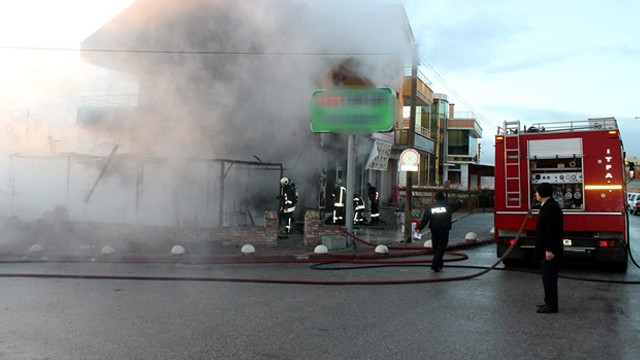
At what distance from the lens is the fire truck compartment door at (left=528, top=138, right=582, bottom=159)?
23.5 feet

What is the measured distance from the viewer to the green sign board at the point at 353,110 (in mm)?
9633

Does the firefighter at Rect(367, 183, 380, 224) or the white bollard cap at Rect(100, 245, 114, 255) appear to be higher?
the firefighter at Rect(367, 183, 380, 224)

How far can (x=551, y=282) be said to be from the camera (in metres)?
4.64

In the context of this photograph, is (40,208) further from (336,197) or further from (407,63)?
(407,63)

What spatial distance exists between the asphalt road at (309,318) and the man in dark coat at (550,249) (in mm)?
156

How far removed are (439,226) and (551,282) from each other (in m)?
2.66

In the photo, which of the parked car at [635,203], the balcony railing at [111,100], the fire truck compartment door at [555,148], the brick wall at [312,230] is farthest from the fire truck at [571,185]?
the parked car at [635,203]

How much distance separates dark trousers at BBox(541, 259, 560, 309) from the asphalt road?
0.13m

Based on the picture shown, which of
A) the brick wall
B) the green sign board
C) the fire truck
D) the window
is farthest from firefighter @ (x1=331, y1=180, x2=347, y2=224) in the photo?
the window

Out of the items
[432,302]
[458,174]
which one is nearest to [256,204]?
[432,302]

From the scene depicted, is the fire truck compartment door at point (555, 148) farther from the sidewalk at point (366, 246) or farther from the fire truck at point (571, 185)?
the sidewalk at point (366, 246)

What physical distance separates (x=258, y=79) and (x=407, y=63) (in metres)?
3.28

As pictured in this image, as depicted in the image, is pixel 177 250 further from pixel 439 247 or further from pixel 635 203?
pixel 635 203

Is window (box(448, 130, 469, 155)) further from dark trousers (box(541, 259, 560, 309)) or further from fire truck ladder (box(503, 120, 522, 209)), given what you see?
dark trousers (box(541, 259, 560, 309))
